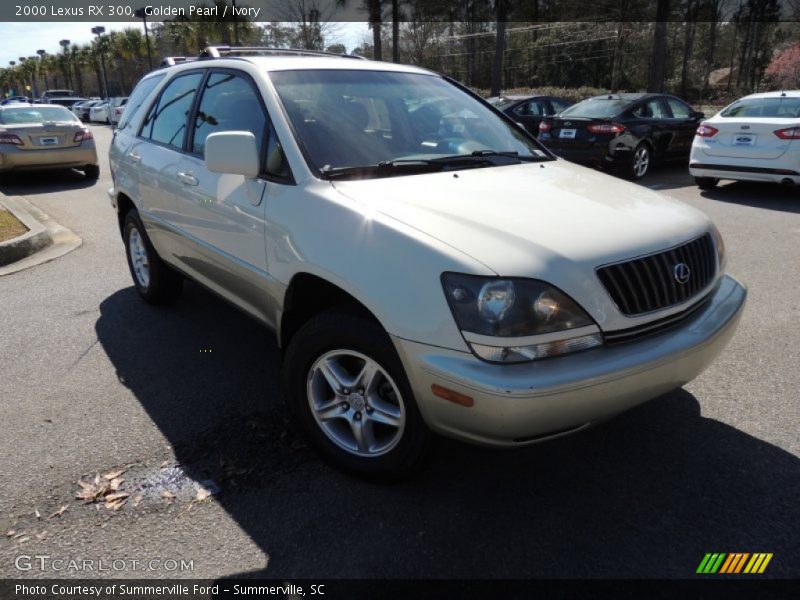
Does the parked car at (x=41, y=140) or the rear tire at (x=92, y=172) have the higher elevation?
the parked car at (x=41, y=140)

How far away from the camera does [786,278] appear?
5402mm

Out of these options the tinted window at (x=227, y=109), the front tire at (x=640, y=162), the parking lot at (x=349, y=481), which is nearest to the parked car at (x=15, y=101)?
the tinted window at (x=227, y=109)

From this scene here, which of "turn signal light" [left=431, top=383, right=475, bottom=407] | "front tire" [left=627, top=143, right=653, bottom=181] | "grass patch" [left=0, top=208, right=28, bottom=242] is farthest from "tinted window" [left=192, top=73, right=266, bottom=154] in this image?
"front tire" [left=627, top=143, right=653, bottom=181]

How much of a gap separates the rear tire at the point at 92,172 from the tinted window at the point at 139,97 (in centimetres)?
838

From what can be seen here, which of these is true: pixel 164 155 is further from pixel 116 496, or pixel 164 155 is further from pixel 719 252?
pixel 719 252

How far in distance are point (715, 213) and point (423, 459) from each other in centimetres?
718

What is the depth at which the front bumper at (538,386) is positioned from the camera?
84.5 inches

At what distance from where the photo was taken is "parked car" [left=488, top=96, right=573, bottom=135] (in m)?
13.9

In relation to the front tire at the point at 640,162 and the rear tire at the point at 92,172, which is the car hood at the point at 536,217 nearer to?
the front tire at the point at 640,162

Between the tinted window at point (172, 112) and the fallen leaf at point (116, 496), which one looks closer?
the fallen leaf at point (116, 496)

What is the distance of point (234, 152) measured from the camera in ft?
9.53

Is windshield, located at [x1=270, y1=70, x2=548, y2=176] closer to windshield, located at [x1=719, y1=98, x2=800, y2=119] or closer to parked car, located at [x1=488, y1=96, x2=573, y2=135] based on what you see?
windshield, located at [x1=719, y1=98, x2=800, y2=119]

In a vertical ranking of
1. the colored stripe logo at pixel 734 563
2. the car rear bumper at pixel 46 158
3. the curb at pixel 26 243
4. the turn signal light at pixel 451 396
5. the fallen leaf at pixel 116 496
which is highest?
the turn signal light at pixel 451 396

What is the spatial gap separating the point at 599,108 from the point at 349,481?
33.0 ft
